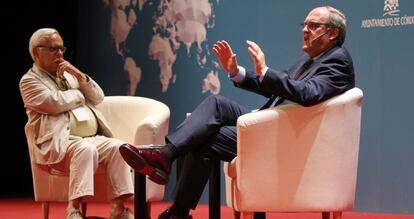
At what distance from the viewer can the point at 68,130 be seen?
4.83m

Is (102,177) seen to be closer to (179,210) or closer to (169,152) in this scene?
(179,210)

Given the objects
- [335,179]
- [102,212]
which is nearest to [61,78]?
[102,212]

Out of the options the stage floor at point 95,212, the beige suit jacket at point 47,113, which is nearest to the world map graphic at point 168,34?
the stage floor at point 95,212

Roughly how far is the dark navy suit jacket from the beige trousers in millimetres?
1250

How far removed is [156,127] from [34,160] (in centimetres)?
81

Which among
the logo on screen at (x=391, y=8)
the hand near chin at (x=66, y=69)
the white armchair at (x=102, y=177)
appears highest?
the logo on screen at (x=391, y=8)

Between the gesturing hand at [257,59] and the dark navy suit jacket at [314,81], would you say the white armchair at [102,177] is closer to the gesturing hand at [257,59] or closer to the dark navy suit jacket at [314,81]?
the dark navy suit jacket at [314,81]

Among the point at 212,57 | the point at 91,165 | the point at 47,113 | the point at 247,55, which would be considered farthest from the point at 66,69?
the point at 212,57

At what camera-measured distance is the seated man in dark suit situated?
366 cm

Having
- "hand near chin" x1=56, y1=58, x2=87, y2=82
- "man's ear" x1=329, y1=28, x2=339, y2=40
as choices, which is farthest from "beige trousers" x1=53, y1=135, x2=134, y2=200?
"man's ear" x1=329, y1=28, x2=339, y2=40

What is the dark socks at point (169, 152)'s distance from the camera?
378 centimetres

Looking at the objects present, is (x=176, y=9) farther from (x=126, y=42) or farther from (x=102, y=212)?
(x=102, y=212)

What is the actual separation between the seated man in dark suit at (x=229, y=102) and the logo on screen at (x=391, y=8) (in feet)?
5.39

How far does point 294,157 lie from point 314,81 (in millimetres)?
380
